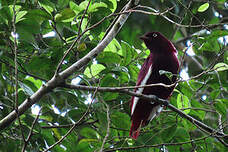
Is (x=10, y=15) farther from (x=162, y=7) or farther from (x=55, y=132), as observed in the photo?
(x=162, y=7)

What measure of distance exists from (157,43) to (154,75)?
545mm

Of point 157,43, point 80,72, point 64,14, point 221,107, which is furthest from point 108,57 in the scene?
point 157,43

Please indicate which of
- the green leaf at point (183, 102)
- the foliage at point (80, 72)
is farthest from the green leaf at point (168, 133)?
the green leaf at point (183, 102)

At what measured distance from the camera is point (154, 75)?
347 centimetres

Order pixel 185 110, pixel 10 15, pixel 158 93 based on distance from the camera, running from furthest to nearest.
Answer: pixel 158 93 < pixel 185 110 < pixel 10 15

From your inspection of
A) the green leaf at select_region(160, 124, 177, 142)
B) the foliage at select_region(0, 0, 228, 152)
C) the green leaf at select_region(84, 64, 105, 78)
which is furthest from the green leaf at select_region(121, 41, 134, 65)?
the green leaf at select_region(160, 124, 177, 142)

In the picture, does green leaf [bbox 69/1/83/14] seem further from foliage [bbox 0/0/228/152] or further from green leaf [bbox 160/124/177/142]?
green leaf [bbox 160/124/177/142]

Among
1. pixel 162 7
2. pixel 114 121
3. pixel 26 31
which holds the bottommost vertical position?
pixel 114 121

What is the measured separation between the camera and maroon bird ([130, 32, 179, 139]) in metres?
3.41

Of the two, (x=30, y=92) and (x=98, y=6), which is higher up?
(x=98, y=6)

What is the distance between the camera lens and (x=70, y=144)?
2783mm

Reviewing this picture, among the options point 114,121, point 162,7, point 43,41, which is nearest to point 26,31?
point 43,41

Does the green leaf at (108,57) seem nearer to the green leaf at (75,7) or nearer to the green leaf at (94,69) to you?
the green leaf at (94,69)

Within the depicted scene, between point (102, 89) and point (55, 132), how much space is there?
901mm
